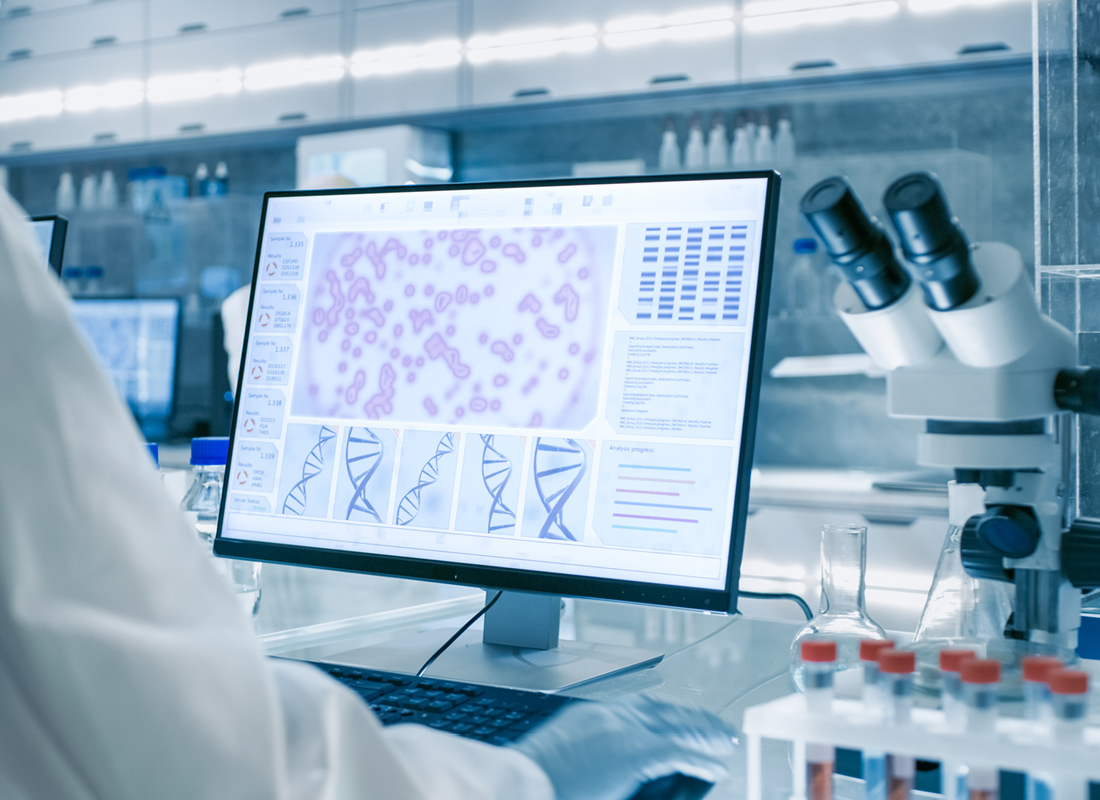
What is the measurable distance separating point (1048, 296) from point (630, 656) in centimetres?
70

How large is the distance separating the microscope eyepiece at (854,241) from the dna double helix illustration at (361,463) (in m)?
0.44

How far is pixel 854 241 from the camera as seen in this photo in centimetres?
71

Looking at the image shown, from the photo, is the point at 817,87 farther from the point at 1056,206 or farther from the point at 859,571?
the point at 859,571

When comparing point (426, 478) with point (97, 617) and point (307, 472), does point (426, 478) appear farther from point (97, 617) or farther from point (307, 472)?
point (97, 617)

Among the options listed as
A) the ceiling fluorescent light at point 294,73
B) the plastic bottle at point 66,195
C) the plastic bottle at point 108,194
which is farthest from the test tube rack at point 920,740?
the plastic bottle at point 66,195

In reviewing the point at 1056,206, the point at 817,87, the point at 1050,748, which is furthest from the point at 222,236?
the point at 1050,748

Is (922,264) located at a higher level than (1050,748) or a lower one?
higher

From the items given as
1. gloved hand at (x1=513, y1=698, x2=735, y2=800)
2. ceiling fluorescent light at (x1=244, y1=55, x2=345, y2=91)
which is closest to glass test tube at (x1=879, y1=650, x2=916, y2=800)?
gloved hand at (x1=513, y1=698, x2=735, y2=800)

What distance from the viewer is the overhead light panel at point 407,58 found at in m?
3.48

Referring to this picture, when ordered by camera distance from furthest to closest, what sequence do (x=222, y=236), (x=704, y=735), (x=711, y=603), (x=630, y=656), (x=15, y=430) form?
(x=222, y=236) → (x=630, y=656) → (x=711, y=603) → (x=704, y=735) → (x=15, y=430)

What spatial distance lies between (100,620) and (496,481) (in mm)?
466

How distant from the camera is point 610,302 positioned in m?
0.88

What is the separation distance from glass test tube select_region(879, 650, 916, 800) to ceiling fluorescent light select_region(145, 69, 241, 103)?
3767 mm

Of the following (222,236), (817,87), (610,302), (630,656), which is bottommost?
(630,656)
